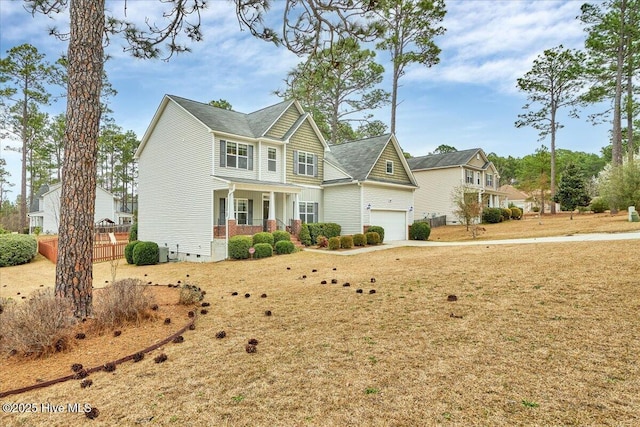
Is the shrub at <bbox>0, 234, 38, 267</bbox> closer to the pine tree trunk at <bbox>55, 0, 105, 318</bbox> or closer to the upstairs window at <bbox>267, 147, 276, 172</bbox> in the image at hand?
the upstairs window at <bbox>267, 147, 276, 172</bbox>

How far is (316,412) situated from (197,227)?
51.6 ft

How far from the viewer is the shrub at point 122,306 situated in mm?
5223

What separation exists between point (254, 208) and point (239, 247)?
4884mm

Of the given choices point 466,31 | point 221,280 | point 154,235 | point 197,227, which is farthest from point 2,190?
point 466,31

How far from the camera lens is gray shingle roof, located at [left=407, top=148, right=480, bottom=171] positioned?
105 feet

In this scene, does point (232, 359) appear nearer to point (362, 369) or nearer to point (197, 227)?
point (362, 369)

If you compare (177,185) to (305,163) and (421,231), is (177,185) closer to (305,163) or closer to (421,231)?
(305,163)

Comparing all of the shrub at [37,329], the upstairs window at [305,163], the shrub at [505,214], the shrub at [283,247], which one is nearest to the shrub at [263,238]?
the shrub at [283,247]

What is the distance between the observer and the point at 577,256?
858 cm

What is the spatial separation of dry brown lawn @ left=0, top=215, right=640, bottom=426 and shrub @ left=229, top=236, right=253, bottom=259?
27.3 ft

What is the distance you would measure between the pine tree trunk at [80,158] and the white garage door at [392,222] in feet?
54.0

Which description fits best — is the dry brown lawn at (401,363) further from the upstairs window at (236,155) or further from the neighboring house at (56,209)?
the neighboring house at (56,209)

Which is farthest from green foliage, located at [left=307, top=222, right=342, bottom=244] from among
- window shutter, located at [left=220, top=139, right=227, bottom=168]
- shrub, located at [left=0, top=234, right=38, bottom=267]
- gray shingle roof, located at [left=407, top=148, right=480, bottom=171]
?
gray shingle roof, located at [left=407, top=148, right=480, bottom=171]

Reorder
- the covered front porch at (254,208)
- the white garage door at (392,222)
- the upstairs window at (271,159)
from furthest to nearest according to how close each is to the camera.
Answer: the white garage door at (392,222) < the upstairs window at (271,159) < the covered front porch at (254,208)
